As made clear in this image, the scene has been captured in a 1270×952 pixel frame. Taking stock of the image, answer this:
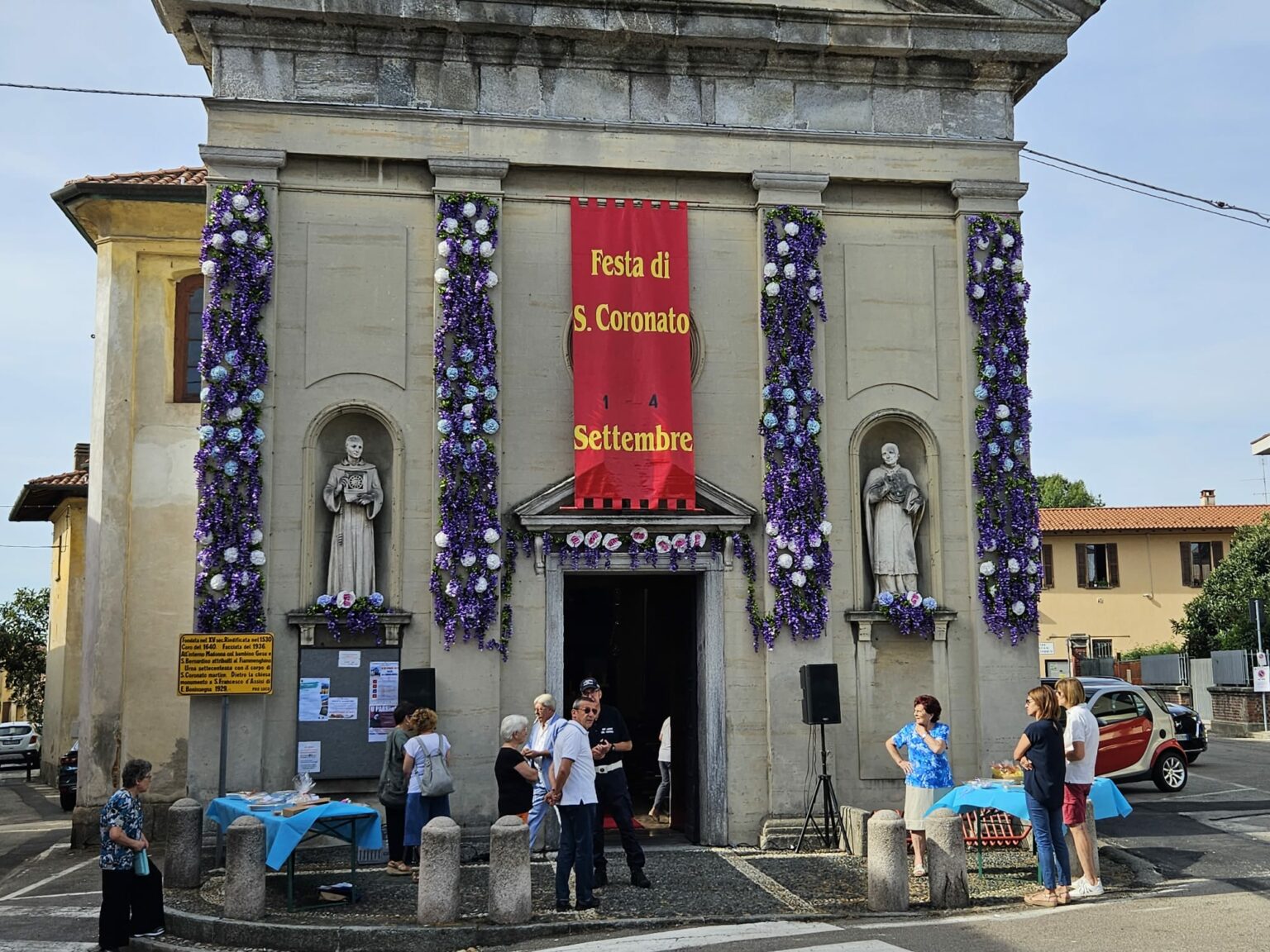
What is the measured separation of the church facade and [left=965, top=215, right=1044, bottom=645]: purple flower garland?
160 mm

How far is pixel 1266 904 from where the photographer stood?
10.5 metres

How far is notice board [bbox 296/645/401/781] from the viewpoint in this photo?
14.5m

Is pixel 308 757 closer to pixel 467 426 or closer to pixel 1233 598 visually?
pixel 467 426

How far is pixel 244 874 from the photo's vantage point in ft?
35.7

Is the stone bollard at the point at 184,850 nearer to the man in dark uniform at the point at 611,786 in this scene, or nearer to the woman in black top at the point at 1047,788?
the man in dark uniform at the point at 611,786

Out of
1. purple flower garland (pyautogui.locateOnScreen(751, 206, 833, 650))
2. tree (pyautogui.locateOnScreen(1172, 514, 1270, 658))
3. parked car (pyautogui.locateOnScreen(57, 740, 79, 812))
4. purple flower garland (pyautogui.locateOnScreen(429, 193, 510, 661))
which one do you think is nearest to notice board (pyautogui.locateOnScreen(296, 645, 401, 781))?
purple flower garland (pyautogui.locateOnScreen(429, 193, 510, 661))

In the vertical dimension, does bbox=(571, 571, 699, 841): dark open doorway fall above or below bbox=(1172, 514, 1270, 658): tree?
below

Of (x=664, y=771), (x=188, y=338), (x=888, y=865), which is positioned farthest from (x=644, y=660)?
(x=888, y=865)

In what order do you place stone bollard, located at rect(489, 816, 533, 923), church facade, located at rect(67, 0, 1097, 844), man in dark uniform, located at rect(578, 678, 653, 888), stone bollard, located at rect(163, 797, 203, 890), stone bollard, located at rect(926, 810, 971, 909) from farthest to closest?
church facade, located at rect(67, 0, 1097, 844) < stone bollard, located at rect(163, 797, 203, 890) < man in dark uniform, located at rect(578, 678, 653, 888) < stone bollard, located at rect(926, 810, 971, 909) < stone bollard, located at rect(489, 816, 533, 923)

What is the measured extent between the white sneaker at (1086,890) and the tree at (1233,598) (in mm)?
30068

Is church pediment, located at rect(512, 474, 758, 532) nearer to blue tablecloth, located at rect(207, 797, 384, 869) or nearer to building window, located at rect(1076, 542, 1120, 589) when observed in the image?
blue tablecloth, located at rect(207, 797, 384, 869)

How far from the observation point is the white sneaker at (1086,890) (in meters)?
11.2

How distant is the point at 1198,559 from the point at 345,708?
1824 inches

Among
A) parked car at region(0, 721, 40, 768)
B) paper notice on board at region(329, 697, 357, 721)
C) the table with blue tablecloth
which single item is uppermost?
paper notice on board at region(329, 697, 357, 721)
